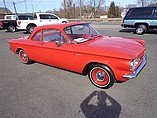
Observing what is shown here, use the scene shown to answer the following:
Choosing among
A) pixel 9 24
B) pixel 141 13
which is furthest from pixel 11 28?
pixel 141 13

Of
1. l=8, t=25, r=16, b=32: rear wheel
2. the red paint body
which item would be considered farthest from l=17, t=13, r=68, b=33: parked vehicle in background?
the red paint body

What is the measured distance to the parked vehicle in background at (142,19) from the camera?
1008 centimetres

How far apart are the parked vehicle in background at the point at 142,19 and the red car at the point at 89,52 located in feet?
25.2

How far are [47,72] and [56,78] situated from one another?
0.58 m

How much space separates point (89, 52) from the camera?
3.25 metres

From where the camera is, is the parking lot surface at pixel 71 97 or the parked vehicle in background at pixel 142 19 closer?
the parking lot surface at pixel 71 97

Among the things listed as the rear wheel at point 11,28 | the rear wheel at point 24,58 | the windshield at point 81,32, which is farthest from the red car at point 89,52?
the rear wheel at point 11,28

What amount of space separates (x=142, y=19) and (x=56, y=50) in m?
9.13

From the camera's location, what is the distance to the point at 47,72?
14.7 feet

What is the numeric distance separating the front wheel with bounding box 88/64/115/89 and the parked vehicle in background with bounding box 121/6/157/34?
8.87 m

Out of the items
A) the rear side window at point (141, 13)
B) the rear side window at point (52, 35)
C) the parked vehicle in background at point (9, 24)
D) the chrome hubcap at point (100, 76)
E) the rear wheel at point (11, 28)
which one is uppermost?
the rear side window at point (141, 13)

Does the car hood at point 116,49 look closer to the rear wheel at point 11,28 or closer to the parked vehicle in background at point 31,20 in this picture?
the parked vehicle in background at point 31,20

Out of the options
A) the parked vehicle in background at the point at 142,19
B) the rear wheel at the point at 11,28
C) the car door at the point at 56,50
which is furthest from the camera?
the rear wheel at the point at 11,28

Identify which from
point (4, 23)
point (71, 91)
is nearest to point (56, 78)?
point (71, 91)
